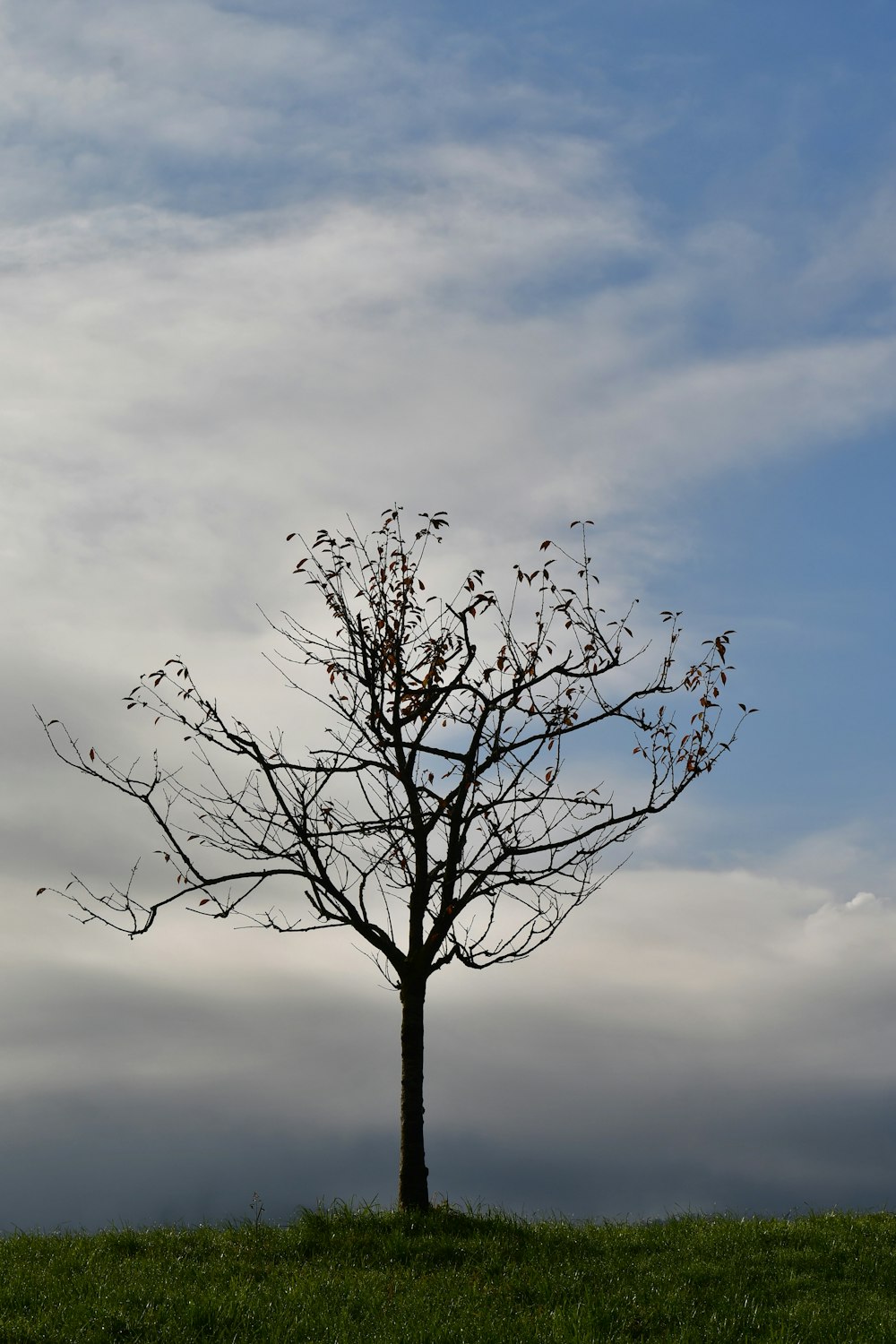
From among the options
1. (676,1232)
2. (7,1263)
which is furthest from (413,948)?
(7,1263)

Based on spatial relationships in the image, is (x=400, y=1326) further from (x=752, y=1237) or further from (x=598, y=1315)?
(x=752, y=1237)

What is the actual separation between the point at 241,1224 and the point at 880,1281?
747 cm

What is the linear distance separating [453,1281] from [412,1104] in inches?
123

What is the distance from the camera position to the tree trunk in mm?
14008

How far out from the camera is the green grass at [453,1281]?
9820 millimetres

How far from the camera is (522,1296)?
1080 centimetres

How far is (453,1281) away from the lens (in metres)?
11.2

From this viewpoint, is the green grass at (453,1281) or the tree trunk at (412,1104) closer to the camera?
the green grass at (453,1281)

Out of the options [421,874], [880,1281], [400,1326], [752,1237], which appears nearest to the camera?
[400,1326]

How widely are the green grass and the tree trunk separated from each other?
15.3 inches

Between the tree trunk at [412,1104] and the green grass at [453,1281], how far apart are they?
1.27ft

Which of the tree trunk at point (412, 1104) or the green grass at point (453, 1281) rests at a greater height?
the tree trunk at point (412, 1104)

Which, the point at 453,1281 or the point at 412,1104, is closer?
the point at 453,1281

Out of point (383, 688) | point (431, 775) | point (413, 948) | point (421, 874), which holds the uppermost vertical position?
point (383, 688)
